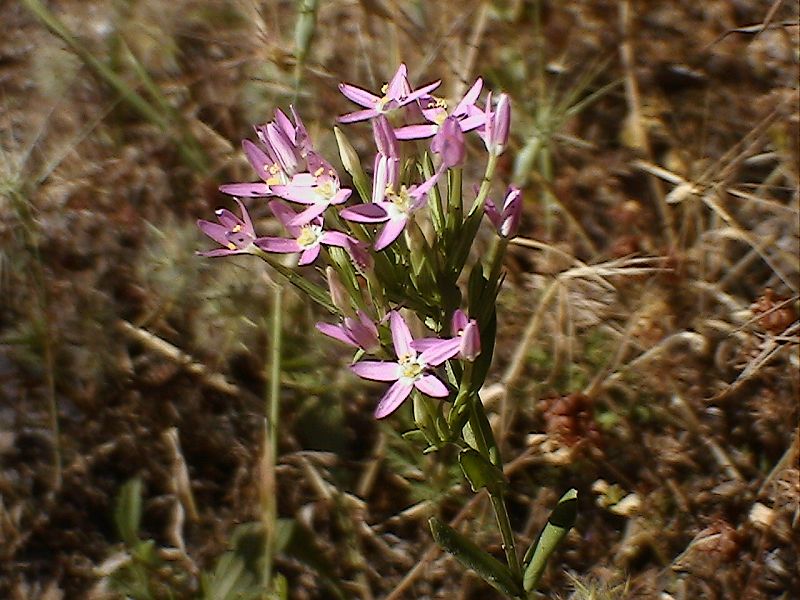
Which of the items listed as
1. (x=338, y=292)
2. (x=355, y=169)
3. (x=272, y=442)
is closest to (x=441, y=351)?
(x=338, y=292)

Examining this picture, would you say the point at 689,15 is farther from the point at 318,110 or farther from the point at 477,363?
the point at 477,363

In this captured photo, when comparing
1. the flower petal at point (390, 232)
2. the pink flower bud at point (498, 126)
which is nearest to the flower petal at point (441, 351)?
the flower petal at point (390, 232)

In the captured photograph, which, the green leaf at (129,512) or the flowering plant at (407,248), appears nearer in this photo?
the flowering plant at (407,248)

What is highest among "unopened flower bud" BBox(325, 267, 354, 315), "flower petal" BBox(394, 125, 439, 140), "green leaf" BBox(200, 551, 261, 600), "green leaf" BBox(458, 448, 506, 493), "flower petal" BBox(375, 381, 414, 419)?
"flower petal" BBox(394, 125, 439, 140)

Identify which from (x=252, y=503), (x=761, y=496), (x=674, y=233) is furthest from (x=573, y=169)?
(x=252, y=503)

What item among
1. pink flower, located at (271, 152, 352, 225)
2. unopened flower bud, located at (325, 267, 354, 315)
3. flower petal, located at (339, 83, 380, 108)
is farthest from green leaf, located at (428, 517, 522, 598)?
flower petal, located at (339, 83, 380, 108)

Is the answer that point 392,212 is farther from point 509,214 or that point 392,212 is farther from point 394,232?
point 509,214

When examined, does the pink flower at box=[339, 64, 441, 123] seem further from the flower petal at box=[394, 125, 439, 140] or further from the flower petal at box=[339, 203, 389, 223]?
the flower petal at box=[339, 203, 389, 223]

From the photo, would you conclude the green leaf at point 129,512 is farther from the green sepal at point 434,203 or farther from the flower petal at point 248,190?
the green sepal at point 434,203
